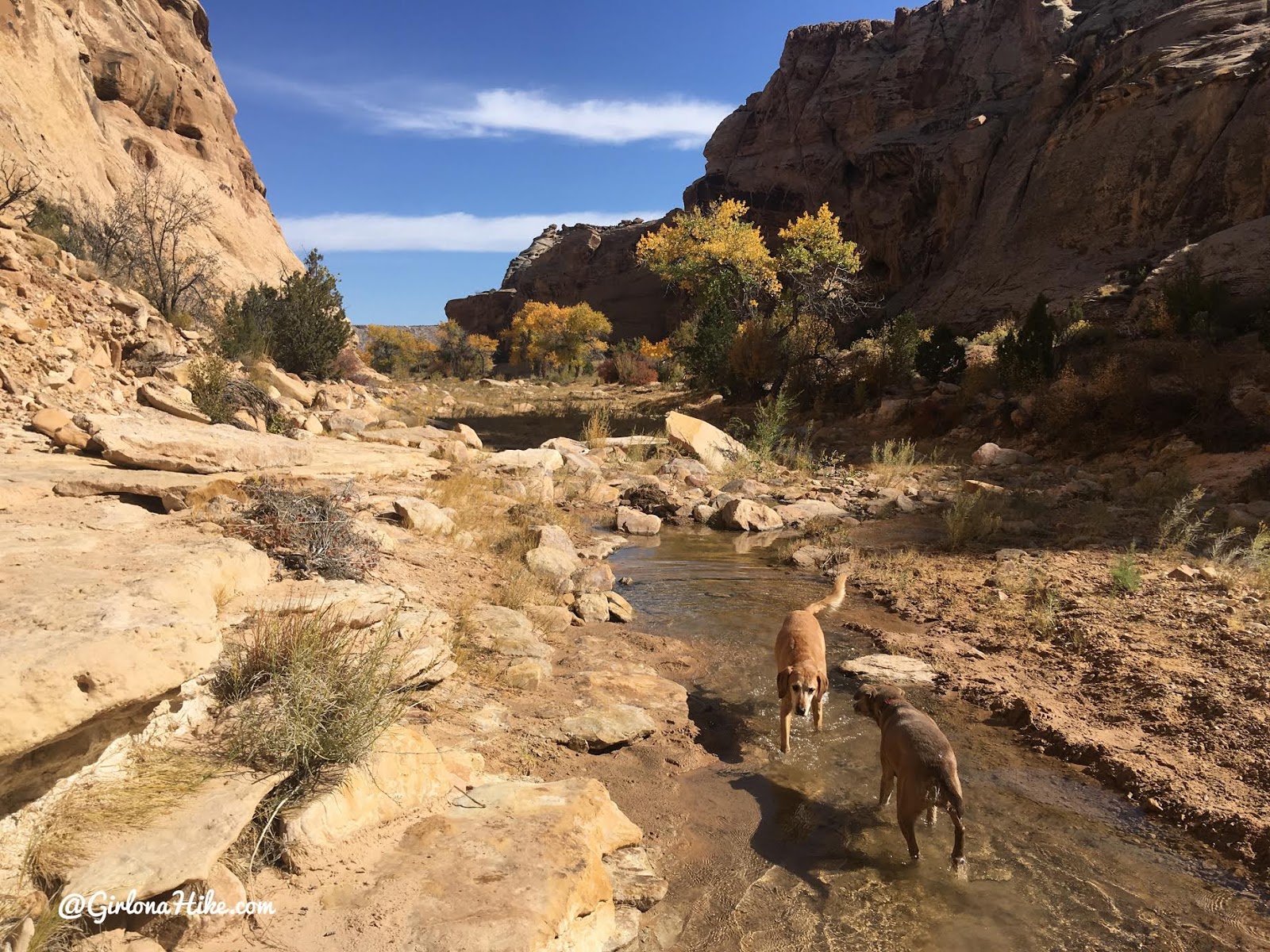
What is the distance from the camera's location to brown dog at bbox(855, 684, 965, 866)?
292 cm

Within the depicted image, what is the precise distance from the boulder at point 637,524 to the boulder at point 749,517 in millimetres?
997

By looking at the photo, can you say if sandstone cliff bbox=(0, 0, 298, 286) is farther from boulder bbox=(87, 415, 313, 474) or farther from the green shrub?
boulder bbox=(87, 415, 313, 474)

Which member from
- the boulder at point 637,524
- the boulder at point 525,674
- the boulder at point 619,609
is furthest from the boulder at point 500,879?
the boulder at point 637,524

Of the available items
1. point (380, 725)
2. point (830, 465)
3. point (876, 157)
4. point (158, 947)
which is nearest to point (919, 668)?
point (380, 725)

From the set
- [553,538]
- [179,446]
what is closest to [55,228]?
[179,446]

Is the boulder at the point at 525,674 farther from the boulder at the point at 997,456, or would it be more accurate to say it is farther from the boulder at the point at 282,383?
the boulder at the point at 282,383

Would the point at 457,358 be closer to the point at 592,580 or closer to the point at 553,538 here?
the point at 553,538

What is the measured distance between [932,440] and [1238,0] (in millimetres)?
19645

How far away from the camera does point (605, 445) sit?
14.6 meters

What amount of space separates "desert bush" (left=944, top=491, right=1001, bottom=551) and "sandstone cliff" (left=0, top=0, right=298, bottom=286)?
26.4 metres

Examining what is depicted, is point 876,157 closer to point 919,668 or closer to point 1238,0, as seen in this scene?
point 1238,0

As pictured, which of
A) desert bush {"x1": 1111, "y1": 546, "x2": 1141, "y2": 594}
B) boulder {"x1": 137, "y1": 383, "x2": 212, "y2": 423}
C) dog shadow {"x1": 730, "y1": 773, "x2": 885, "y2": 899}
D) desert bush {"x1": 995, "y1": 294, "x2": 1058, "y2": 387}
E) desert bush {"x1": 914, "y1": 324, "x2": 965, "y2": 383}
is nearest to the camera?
dog shadow {"x1": 730, "y1": 773, "x2": 885, "y2": 899}

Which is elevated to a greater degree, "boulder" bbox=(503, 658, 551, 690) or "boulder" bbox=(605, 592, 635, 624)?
"boulder" bbox=(503, 658, 551, 690)

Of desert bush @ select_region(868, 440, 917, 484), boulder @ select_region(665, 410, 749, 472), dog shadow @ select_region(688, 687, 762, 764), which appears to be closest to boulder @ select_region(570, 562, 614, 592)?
dog shadow @ select_region(688, 687, 762, 764)
